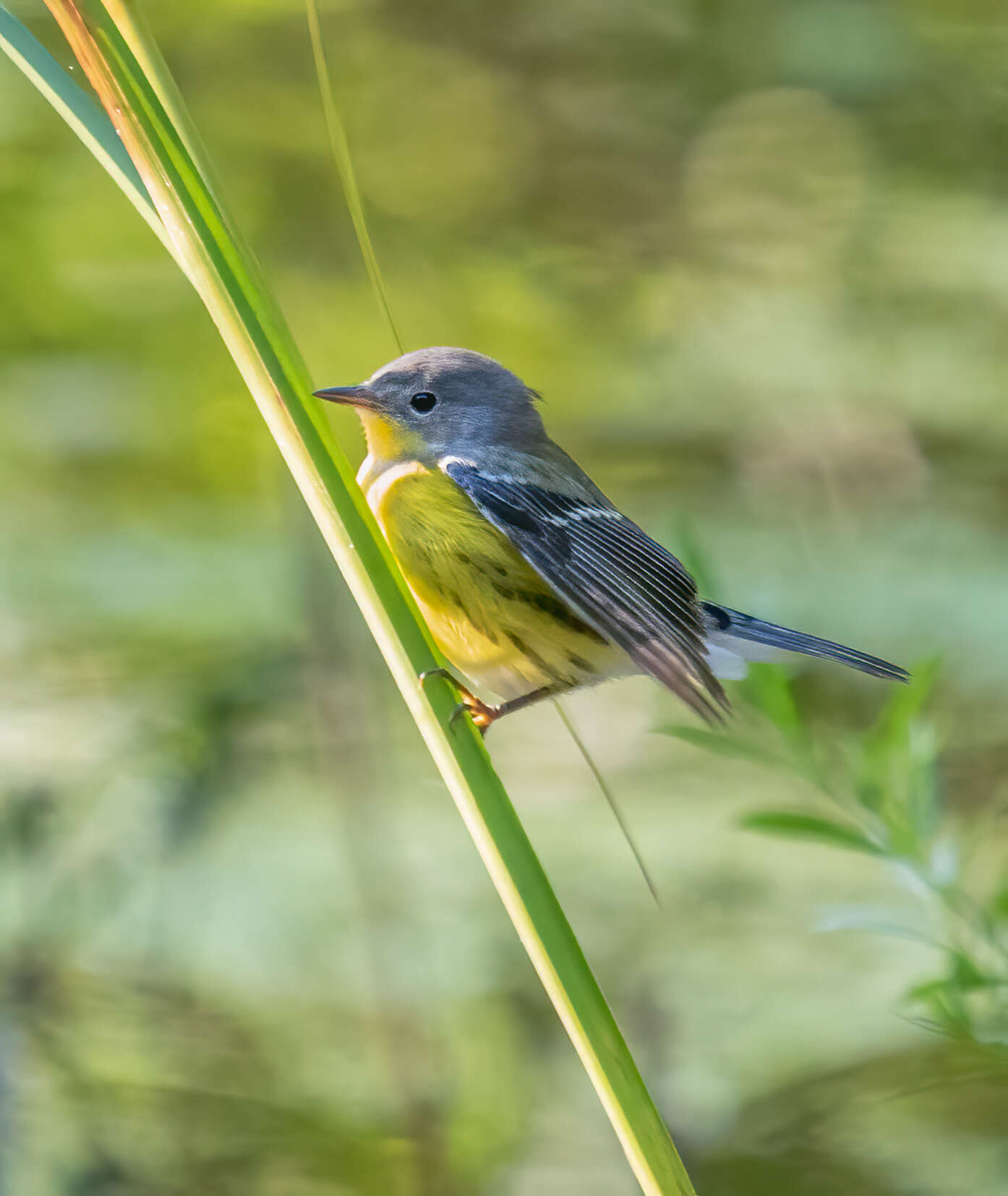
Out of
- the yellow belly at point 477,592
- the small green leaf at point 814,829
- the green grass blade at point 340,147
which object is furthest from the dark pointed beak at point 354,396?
the small green leaf at point 814,829

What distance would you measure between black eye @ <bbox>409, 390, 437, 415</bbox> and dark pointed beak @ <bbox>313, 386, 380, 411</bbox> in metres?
0.05

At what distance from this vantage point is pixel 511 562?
133cm

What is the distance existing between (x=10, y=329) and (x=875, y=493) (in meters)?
2.09

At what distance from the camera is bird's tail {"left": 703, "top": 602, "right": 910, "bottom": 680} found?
1.35m

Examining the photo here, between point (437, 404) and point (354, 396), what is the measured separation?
0.12 metres

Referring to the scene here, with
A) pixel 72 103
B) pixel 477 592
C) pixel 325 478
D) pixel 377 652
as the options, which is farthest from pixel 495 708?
pixel 377 652

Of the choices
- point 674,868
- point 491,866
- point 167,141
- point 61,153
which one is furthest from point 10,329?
point 491,866

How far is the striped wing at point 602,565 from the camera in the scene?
3.90 feet

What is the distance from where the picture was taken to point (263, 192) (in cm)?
265

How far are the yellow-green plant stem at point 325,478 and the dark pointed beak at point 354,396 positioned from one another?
663 mm

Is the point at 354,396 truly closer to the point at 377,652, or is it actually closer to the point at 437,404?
the point at 437,404

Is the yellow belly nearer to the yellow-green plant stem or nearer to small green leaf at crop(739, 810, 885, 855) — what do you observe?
small green leaf at crop(739, 810, 885, 855)

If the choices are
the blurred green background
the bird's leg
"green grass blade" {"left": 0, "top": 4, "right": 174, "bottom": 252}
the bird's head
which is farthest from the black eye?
"green grass blade" {"left": 0, "top": 4, "right": 174, "bottom": 252}

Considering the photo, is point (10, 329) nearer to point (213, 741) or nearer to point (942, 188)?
point (213, 741)
